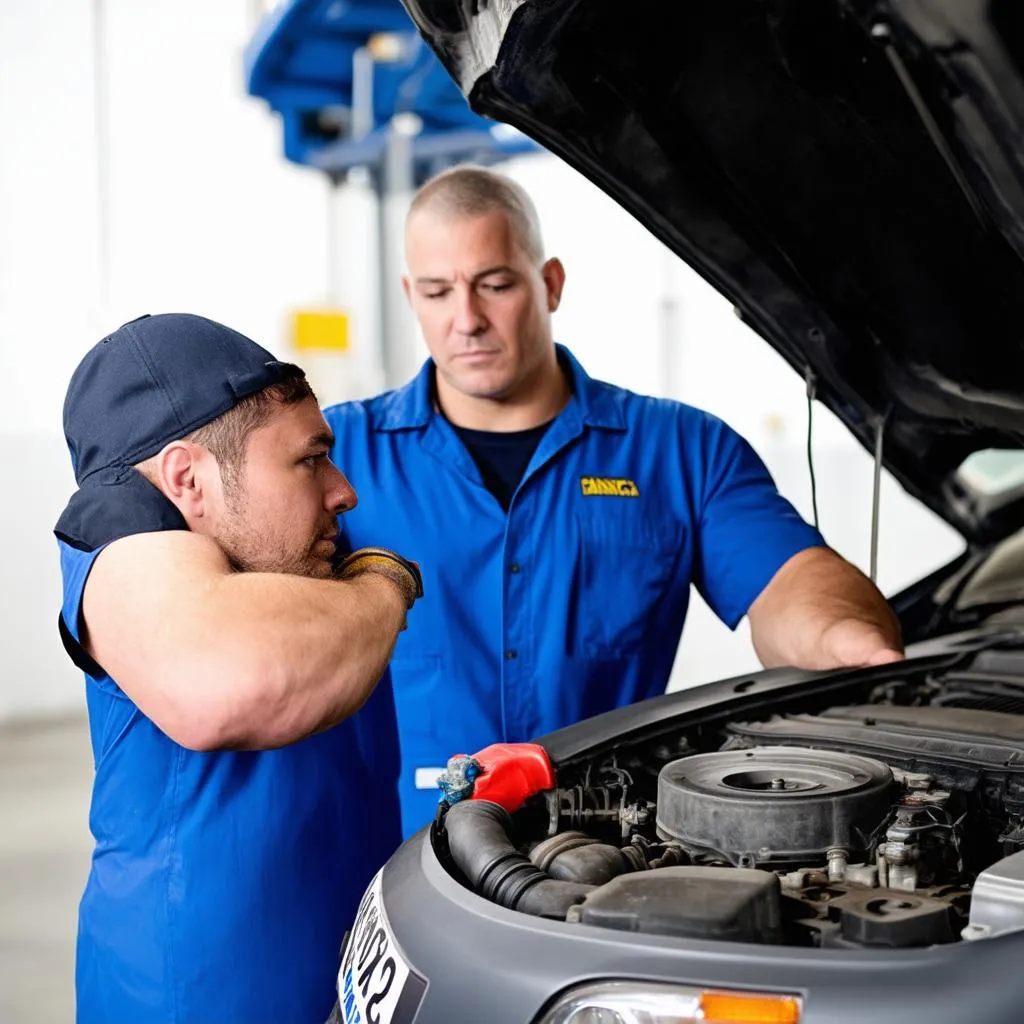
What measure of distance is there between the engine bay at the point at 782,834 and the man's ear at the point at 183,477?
1.48 feet

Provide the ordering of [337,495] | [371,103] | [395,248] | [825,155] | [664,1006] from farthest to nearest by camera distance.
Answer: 1. [395,248]
2. [371,103]
3. [825,155]
4. [337,495]
5. [664,1006]

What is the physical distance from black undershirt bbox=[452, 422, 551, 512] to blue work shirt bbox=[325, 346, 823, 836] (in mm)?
48

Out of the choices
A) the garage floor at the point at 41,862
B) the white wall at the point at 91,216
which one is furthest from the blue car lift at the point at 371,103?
the garage floor at the point at 41,862

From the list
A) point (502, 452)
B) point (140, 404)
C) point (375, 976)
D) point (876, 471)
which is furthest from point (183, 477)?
point (876, 471)

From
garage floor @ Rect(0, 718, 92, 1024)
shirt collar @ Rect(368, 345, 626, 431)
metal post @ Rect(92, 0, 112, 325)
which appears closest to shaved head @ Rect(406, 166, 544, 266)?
shirt collar @ Rect(368, 345, 626, 431)

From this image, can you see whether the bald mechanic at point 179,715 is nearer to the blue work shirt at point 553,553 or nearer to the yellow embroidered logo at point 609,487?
the blue work shirt at point 553,553

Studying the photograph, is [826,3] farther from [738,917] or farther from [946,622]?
[946,622]

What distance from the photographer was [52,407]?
263 inches

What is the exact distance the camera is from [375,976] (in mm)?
1313

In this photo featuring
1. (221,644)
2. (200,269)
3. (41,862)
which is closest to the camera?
(221,644)

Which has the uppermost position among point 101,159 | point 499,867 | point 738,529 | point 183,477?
point 101,159

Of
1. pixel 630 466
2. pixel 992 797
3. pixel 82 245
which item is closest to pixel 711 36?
pixel 630 466

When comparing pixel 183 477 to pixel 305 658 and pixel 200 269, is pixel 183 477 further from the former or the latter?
pixel 200 269

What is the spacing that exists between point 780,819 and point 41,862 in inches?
140
